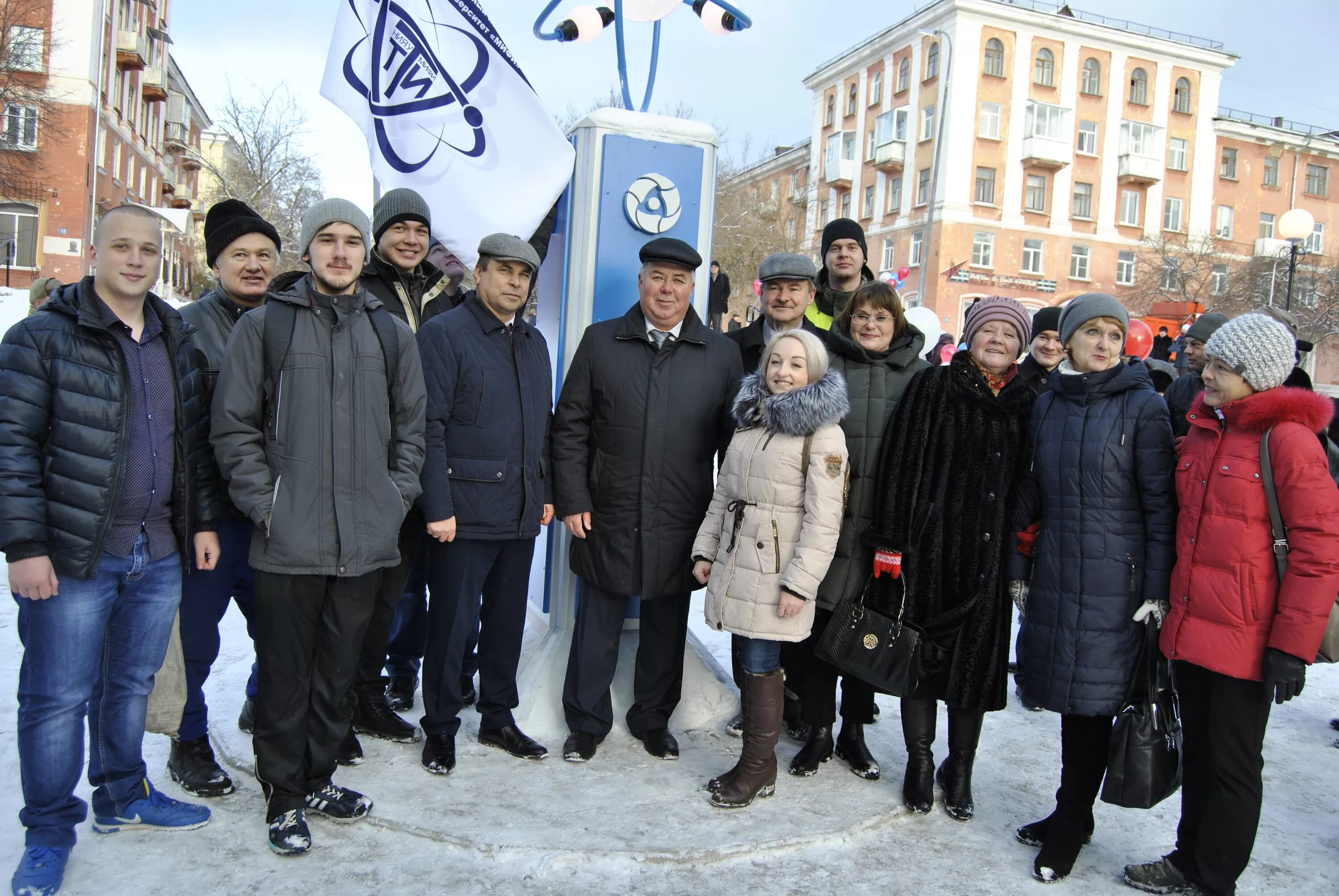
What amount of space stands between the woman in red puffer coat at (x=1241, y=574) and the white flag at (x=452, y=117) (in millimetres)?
2819

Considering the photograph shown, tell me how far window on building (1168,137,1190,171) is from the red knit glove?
45.0 meters

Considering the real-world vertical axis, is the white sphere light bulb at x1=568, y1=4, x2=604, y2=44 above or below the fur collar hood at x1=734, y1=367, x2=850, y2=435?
above

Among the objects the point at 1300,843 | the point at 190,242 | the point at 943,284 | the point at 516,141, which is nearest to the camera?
the point at 1300,843

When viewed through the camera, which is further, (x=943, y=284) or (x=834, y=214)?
(x=834, y=214)

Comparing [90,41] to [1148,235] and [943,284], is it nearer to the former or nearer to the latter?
[943,284]

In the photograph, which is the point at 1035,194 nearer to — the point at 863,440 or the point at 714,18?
the point at 714,18

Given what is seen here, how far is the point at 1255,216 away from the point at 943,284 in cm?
1762

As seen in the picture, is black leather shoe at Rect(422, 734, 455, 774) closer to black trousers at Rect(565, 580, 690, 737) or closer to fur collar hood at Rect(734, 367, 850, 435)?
black trousers at Rect(565, 580, 690, 737)

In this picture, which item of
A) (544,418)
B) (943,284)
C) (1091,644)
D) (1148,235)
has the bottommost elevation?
(1091,644)

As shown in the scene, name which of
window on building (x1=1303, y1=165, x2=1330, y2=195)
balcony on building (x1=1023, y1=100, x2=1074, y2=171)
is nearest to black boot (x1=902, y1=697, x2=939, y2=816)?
balcony on building (x1=1023, y1=100, x2=1074, y2=171)

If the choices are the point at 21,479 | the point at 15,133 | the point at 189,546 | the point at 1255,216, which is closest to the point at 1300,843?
the point at 189,546

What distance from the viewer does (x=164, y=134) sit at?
47.3 metres

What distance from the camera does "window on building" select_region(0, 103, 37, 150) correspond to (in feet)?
84.7

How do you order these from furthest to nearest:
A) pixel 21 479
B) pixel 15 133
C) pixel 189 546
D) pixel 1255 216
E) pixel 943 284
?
pixel 1255 216
pixel 943 284
pixel 15 133
pixel 189 546
pixel 21 479
